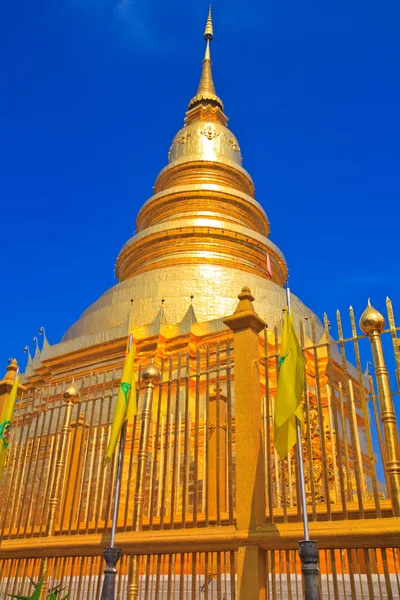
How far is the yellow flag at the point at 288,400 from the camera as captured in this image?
179 inches

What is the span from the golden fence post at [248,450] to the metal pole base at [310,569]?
756 mm

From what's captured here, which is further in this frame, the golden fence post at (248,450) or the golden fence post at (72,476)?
the golden fence post at (72,476)

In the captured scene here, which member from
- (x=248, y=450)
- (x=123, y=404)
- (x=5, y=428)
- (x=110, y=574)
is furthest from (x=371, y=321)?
(x=5, y=428)

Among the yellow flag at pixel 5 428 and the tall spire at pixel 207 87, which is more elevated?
the tall spire at pixel 207 87

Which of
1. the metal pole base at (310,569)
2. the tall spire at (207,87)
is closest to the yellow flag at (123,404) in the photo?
the metal pole base at (310,569)

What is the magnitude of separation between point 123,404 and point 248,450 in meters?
1.47

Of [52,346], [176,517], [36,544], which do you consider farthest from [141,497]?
[52,346]

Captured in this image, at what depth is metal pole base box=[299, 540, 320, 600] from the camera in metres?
→ 3.79

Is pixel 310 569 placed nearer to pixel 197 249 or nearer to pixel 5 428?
pixel 5 428

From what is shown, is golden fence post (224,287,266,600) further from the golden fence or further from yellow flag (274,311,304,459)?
yellow flag (274,311,304,459)

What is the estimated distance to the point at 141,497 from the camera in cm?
555

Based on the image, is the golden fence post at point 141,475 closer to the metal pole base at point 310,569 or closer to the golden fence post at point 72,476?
Result: the golden fence post at point 72,476

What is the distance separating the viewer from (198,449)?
777 cm

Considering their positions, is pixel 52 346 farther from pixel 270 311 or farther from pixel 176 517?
pixel 176 517
